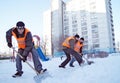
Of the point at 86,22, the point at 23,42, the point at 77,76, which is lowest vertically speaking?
the point at 77,76

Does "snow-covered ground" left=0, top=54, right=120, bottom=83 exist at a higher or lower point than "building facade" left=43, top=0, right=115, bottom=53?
lower

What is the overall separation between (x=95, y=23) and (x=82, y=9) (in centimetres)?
738

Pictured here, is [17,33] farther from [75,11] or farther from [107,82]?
[75,11]

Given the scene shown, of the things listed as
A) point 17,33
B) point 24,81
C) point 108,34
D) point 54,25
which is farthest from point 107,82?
point 54,25

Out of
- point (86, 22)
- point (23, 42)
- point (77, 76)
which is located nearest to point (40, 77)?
point (77, 76)

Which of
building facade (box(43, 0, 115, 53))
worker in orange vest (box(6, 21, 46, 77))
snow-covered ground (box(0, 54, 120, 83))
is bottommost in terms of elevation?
snow-covered ground (box(0, 54, 120, 83))

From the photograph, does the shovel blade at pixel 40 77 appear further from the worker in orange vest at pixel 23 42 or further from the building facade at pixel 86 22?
the building facade at pixel 86 22

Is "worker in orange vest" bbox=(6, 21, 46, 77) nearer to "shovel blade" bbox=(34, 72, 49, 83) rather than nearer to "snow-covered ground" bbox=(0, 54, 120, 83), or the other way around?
"shovel blade" bbox=(34, 72, 49, 83)

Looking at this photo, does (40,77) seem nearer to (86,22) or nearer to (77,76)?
(77,76)

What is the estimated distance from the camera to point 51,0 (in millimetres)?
70438

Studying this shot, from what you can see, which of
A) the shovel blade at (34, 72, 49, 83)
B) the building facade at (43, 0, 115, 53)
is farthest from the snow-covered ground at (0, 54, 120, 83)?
the building facade at (43, 0, 115, 53)

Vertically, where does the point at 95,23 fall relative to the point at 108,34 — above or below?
above

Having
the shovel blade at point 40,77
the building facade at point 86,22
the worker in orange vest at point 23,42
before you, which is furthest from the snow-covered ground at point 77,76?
the building facade at point 86,22

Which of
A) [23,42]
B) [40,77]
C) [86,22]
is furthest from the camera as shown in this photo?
[86,22]
